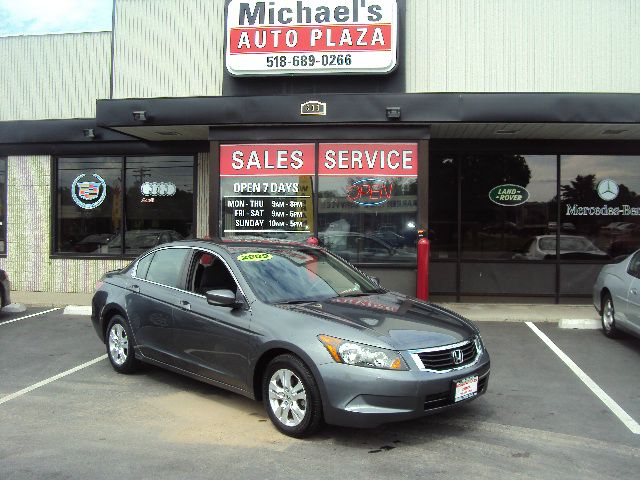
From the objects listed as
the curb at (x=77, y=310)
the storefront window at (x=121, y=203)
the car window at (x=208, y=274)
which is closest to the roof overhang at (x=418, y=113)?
the storefront window at (x=121, y=203)

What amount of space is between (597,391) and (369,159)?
18.8 feet

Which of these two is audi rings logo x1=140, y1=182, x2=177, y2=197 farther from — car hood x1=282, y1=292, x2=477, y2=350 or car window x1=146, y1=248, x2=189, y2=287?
car hood x1=282, y1=292, x2=477, y2=350

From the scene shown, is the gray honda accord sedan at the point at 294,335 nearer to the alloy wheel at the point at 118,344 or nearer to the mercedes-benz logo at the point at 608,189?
the alloy wheel at the point at 118,344

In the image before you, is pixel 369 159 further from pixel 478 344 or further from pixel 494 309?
pixel 478 344

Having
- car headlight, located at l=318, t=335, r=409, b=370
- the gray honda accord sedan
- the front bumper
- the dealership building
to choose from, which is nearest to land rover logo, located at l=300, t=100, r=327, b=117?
the dealership building

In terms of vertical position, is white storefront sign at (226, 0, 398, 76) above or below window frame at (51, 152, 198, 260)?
above

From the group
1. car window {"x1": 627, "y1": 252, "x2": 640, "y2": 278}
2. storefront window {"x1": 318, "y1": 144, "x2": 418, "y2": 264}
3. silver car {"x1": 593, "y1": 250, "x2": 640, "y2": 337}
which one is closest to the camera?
silver car {"x1": 593, "y1": 250, "x2": 640, "y2": 337}

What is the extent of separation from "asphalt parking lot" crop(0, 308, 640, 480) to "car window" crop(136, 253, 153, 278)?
1.13 metres

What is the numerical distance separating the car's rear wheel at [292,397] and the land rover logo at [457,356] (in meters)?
1.09

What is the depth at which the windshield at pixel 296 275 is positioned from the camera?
208 inches

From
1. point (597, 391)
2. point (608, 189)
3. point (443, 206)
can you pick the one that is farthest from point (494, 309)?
point (597, 391)

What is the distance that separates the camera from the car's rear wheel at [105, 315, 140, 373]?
253 inches

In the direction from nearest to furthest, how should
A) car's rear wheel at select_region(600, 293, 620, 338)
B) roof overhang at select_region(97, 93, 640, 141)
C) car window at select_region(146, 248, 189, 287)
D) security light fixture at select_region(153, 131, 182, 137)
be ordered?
car window at select_region(146, 248, 189, 287) < car's rear wheel at select_region(600, 293, 620, 338) < roof overhang at select_region(97, 93, 640, 141) < security light fixture at select_region(153, 131, 182, 137)

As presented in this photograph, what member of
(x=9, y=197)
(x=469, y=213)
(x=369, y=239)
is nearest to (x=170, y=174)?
(x=9, y=197)
